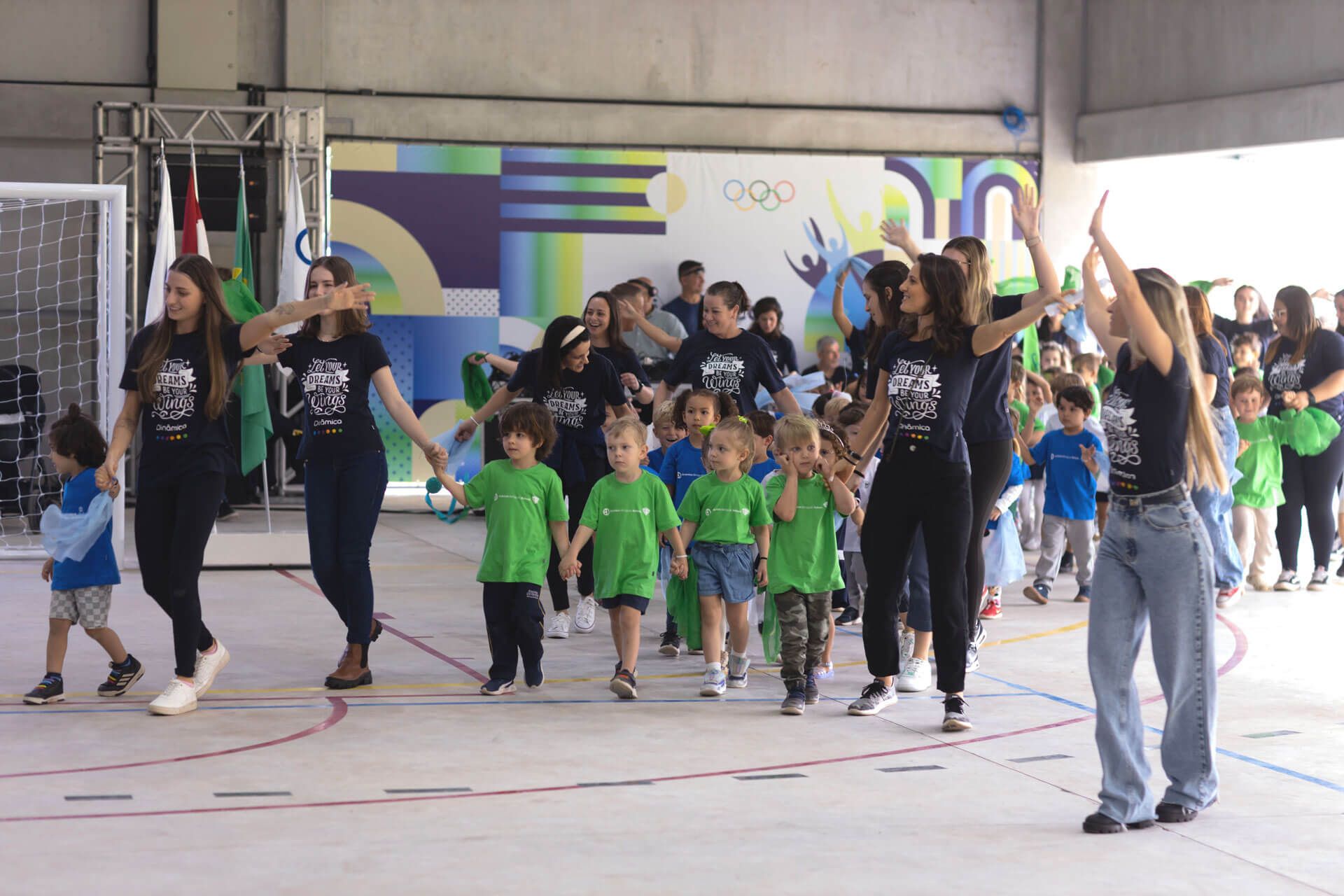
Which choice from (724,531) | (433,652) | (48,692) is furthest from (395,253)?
(48,692)

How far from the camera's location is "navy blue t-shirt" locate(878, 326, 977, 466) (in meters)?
5.63

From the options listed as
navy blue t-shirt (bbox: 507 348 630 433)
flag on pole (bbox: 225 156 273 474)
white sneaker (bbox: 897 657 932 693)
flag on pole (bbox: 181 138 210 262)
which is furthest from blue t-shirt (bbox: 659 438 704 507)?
flag on pole (bbox: 181 138 210 262)

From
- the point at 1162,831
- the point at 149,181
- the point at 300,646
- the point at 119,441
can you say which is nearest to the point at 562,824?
the point at 1162,831

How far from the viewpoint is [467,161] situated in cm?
1595

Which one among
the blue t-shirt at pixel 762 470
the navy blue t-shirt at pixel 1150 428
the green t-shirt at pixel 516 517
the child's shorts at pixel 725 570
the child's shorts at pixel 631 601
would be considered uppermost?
the navy blue t-shirt at pixel 1150 428

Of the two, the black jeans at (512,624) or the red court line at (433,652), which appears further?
the red court line at (433,652)

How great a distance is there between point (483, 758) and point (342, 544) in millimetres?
1528

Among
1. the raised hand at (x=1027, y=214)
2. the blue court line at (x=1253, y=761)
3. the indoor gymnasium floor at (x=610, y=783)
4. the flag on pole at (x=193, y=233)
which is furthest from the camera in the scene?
the flag on pole at (x=193, y=233)

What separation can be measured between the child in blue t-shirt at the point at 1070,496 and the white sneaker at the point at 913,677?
3.08 meters

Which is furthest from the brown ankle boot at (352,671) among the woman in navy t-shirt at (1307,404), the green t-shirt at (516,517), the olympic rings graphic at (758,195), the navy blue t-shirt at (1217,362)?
the olympic rings graphic at (758,195)

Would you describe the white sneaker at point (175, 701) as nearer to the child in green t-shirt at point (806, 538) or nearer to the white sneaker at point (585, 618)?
the child in green t-shirt at point (806, 538)

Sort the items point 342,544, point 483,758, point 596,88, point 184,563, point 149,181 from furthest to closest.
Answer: point 596,88
point 149,181
point 342,544
point 184,563
point 483,758

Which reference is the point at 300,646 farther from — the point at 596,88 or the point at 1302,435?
the point at 596,88

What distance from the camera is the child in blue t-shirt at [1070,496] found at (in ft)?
30.9
